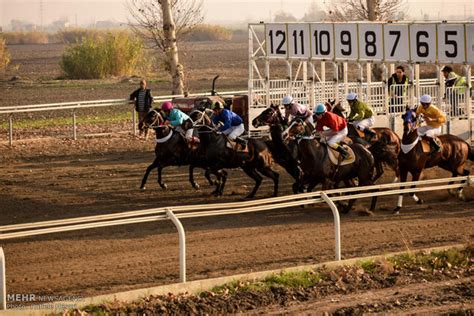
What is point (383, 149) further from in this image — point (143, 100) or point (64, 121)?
point (64, 121)

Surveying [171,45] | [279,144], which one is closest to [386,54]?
[279,144]

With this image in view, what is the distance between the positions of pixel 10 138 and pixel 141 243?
1160 cm

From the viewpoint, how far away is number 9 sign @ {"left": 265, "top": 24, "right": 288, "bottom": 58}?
84.0ft

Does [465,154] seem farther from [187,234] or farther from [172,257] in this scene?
[172,257]

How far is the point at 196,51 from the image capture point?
79.0 meters

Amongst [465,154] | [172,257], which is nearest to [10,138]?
[465,154]

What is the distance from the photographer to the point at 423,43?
22625 millimetres

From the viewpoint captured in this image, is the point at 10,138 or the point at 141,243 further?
the point at 10,138

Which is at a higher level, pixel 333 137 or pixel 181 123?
pixel 181 123

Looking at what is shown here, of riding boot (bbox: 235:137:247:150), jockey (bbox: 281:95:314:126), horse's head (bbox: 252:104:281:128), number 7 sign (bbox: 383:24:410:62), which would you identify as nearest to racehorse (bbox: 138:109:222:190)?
riding boot (bbox: 235:137:247:150)

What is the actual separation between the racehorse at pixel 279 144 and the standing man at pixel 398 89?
18.7ft

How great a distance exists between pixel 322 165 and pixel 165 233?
317 centimetres

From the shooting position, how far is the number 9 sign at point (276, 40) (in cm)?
2561

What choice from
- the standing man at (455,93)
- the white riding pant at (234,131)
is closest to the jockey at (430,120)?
the white riding pant at (234,131)
